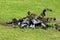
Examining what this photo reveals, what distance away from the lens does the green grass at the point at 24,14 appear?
1762 centimetres

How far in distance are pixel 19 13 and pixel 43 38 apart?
346 inches

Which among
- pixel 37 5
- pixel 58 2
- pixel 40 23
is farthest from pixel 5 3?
pixel 40 23

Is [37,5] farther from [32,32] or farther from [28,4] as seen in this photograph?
[32,32]

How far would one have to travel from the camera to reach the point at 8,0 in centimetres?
3112

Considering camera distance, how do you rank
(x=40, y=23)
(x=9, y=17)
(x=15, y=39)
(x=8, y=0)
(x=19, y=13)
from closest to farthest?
(x=15, y=39) < (x=40, y=23) < (x=9, y=17) < (x=19, y=13) < (x=8, y=0)

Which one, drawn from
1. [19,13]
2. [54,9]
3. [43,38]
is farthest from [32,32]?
[54,9]

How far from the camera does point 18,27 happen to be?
19484 millimetres

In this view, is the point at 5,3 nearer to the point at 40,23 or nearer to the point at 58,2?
the point at 58,2

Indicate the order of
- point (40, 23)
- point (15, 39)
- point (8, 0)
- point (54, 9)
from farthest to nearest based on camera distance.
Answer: point (8, 0) < point (54, 9) < point (40, 23) < point (15, 39)

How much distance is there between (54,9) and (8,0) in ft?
17.5

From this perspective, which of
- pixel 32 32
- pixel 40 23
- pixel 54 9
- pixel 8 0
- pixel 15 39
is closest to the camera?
pixel 15 39

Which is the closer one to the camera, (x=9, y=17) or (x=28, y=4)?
(x=9, y=17)

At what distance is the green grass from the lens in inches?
694

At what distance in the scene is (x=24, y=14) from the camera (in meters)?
25.5
